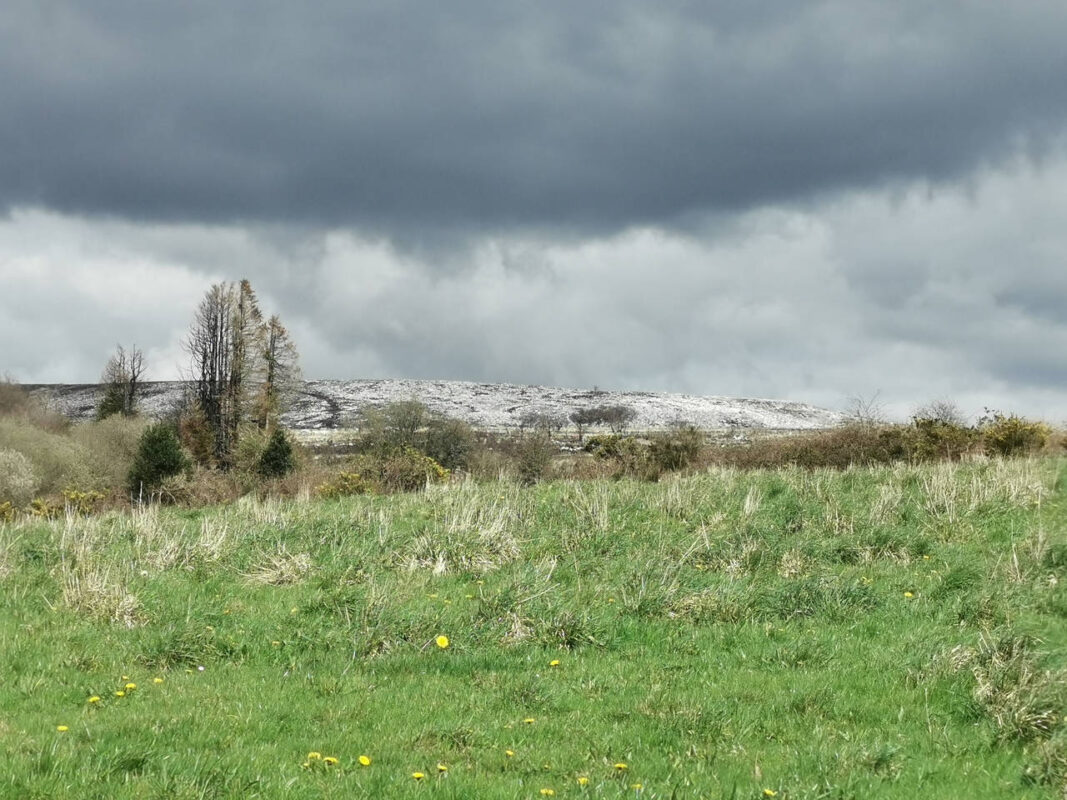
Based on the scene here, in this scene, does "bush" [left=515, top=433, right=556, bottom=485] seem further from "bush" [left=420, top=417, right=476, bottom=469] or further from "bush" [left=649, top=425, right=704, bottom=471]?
"bush" [left=420, top=417, right=476, bottom=469]

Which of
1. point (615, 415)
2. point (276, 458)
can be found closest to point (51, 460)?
point (276, 458)

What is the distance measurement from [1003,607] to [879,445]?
22.7 meters

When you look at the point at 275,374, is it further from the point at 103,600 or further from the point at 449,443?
the point at 103,600

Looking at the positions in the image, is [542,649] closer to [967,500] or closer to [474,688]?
[474,688]

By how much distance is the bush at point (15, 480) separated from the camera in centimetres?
3794

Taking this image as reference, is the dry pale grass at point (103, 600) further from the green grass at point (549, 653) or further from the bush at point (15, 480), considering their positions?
the bush at point (15, 480)

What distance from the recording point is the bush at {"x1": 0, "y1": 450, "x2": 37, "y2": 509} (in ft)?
124

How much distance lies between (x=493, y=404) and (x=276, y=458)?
70.4 m

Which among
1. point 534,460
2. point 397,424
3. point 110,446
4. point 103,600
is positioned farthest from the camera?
point 397,424

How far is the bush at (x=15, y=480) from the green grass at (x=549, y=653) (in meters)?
24.1

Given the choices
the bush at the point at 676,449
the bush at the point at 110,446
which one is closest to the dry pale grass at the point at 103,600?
the bush at the point at 676,449

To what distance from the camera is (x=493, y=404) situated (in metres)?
111

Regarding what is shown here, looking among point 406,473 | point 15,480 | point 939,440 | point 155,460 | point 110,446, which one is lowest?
point 15,480

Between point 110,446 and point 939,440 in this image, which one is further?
point 110,446
